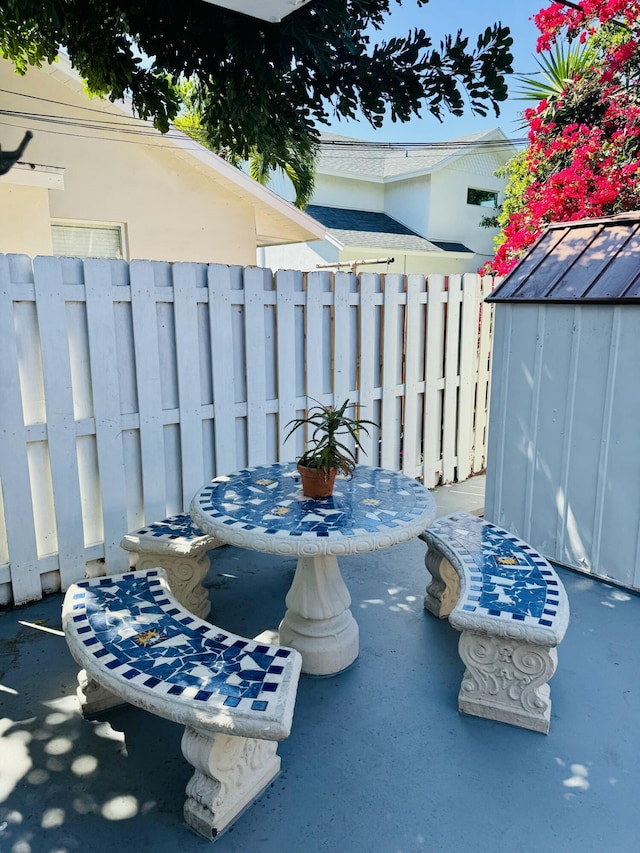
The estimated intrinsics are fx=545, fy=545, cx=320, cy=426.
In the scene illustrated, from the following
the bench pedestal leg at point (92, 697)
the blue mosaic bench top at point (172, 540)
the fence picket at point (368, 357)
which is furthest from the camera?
the fence picket at point (368, 357)

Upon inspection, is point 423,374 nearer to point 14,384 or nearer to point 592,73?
point 14,384

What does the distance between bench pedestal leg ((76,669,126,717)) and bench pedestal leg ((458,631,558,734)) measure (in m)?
1.51

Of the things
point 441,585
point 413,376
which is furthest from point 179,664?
point 413,376

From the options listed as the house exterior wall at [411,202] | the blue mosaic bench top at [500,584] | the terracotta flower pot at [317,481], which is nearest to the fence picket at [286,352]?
the terracotta flower pot at [317,481]

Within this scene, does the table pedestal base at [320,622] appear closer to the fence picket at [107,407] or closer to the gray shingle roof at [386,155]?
the fence picket at [107,407]

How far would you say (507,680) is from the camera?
233 cm

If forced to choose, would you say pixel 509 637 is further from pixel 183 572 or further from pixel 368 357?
pixel 368 357


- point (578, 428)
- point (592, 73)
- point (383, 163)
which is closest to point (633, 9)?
point (592, 73)

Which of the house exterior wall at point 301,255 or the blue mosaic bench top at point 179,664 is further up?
the house exterior wall at point 301,255

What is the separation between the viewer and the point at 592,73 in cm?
741

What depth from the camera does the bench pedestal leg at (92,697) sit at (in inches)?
92.3

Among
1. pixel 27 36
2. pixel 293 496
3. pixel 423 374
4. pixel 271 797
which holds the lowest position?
pixel 271 797

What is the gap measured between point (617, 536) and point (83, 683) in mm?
3157

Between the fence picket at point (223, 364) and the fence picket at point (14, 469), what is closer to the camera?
the fence picket at point (14, 469)
